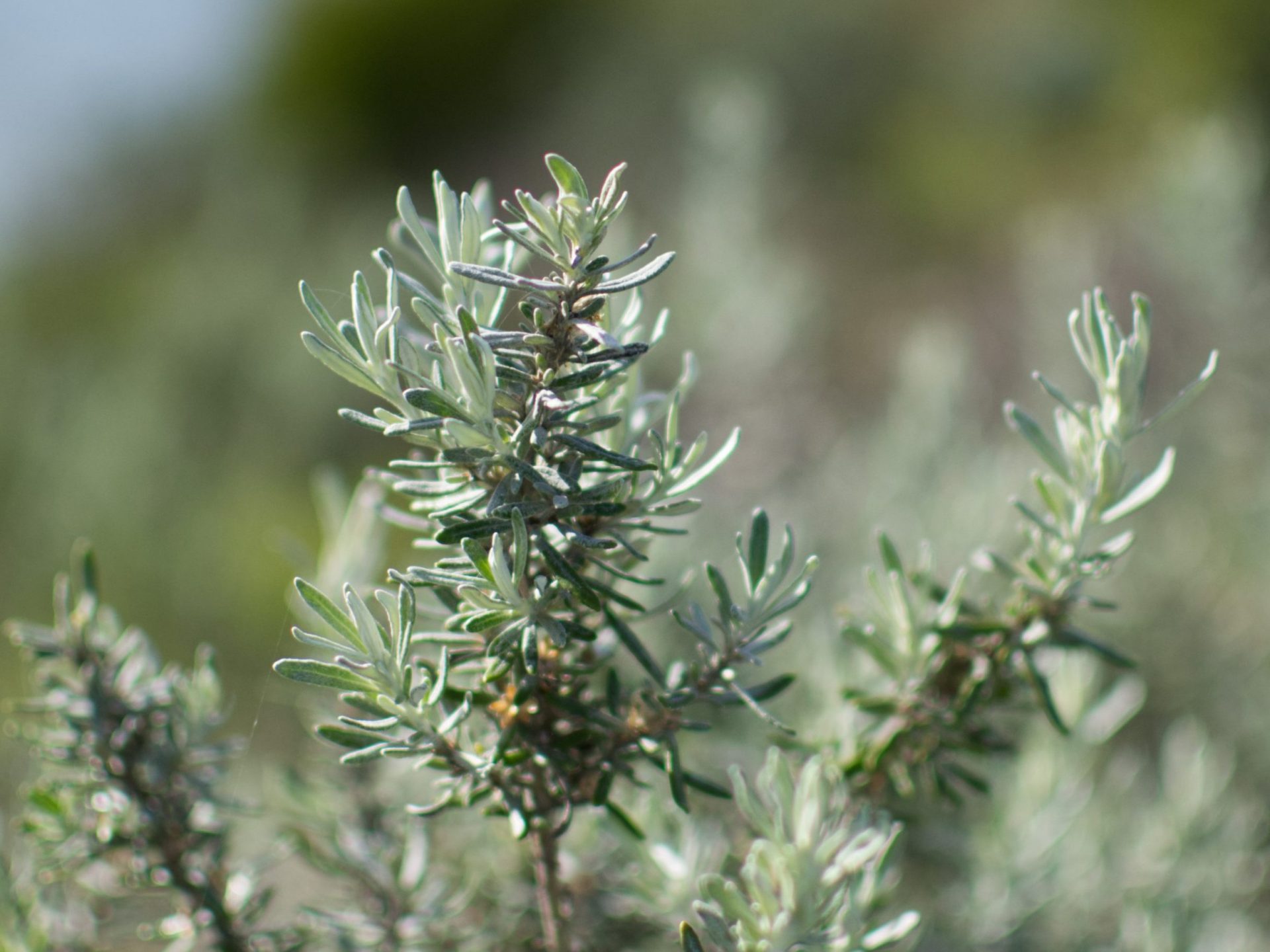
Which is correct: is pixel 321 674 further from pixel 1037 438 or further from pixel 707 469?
pixel 1037 438

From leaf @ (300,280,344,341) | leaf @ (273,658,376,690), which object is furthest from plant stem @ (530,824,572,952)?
leaf @ (300,280,344,341)

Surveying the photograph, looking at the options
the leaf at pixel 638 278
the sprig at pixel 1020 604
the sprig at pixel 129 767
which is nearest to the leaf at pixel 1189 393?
the sprig at pixel 1020 604

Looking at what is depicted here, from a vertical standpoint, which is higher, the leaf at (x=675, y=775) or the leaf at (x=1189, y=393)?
the leaf at (x=1189, y=393)

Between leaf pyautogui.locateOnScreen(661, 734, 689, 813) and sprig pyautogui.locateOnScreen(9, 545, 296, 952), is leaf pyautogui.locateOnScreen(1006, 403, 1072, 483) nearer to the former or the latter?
leaf pyautogui.locateOnScreen(661, 734, 689, 813)

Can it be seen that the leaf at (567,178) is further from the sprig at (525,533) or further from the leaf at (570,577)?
the leaf at (570,577)

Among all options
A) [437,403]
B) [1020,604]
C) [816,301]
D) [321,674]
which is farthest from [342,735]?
[816,301]

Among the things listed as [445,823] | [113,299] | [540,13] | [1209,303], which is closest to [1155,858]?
[445,823]

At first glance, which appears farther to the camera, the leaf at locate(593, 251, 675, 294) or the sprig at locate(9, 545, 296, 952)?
the sprig at locate(9, 545, 296, 952)
